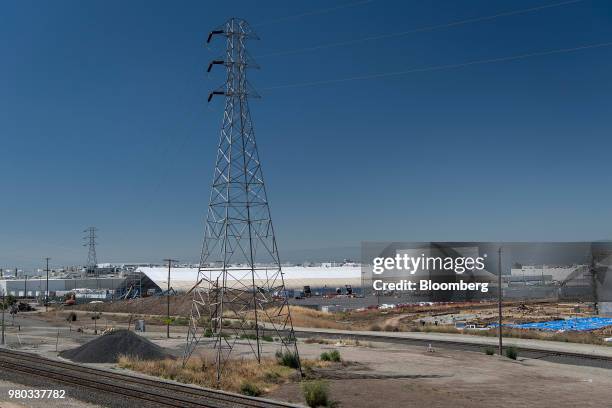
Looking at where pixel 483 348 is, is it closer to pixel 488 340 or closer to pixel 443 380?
pixel 488 340

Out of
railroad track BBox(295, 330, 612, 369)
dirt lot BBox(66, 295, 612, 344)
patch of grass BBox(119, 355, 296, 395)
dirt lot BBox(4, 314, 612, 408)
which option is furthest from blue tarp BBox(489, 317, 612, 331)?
patch of grass BBox(119, 355, 296, 395)

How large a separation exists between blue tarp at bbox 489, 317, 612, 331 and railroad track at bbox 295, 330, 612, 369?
55.1 feet

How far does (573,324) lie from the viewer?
71250mm

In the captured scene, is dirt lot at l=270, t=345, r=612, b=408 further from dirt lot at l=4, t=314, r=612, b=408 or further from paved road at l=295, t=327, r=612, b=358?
paved road at l=295, t=327, r=612, b=358

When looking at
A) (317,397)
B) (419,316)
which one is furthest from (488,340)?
(317,397)

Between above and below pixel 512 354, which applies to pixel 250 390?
above

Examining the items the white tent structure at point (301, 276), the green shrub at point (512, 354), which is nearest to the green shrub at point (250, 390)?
the green shrub at point (512, 354)

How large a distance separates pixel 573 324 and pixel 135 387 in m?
59.6

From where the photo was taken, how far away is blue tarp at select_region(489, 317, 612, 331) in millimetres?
67875

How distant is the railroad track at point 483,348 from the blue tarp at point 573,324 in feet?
55.1

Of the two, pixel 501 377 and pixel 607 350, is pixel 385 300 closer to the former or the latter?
pixel 607 350

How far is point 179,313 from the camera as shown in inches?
3937

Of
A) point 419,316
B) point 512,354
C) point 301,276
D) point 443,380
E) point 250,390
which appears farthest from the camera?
point 301,276

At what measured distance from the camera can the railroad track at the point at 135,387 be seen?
81.1 ft
